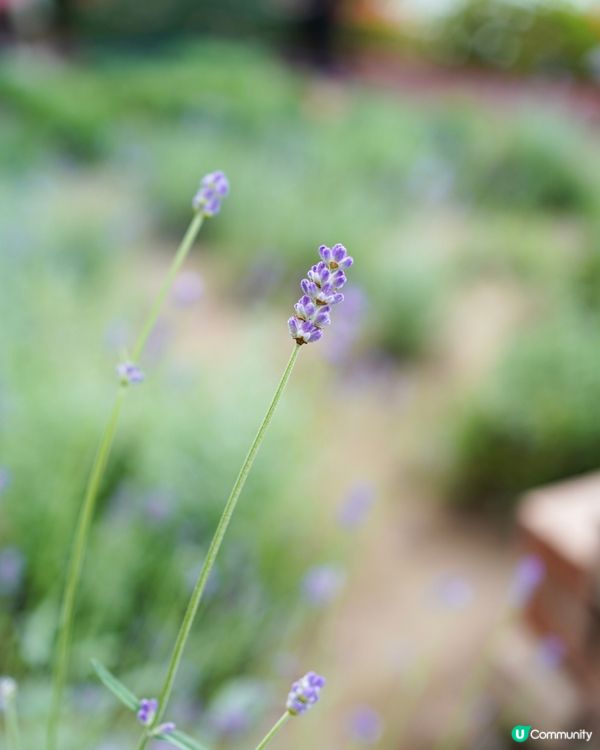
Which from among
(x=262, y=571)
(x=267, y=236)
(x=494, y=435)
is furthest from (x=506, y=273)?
(x=262, y=571)

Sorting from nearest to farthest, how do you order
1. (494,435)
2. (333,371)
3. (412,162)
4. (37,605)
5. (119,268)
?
(37,605), (494,435), (333,371), (119,268), (412,162)

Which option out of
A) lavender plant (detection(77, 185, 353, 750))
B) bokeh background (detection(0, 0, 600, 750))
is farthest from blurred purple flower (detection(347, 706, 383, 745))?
A: lavender plant (detection(77, 185, 353, 750))

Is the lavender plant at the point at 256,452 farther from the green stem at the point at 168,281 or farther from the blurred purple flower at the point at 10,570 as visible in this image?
the blurred purple flower at the point at 10,570

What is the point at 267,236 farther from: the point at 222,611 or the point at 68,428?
the point at 222,611

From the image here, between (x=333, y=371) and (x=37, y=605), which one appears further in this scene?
(x=333, y=371)

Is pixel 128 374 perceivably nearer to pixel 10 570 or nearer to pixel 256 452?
pixel 256 452

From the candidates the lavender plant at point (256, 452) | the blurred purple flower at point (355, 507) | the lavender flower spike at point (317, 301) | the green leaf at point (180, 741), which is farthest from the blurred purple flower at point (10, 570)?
the lavender flower spike at point (317, 301)

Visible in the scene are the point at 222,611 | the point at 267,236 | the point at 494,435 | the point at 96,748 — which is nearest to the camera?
the point at 96,748

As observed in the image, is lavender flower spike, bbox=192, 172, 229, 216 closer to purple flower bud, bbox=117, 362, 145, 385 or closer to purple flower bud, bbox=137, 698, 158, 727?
purple flower bud, bbox=117, 362, 145, 385
